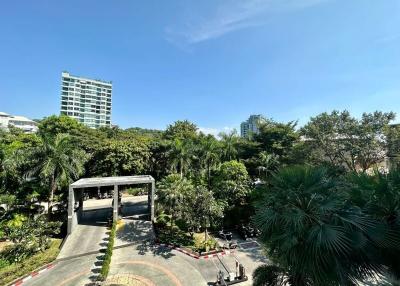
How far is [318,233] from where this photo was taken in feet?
21.5

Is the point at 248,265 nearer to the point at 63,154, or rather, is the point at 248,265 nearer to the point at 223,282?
the point at 223,282

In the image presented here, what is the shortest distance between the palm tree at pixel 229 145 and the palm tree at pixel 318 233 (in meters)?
28.8

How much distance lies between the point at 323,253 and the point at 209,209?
13.1 meters

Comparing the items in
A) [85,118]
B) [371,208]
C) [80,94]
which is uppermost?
[80,94]

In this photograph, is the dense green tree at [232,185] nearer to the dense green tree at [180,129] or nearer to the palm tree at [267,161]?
the palm tree at [267,161]

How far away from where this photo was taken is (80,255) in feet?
57.9

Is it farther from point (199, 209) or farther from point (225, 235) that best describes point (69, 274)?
point (225, 235)

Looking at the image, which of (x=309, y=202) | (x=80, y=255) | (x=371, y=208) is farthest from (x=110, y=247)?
(x=371, y=208)

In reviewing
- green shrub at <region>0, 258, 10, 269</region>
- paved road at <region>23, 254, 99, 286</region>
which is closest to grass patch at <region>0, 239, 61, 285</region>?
green shrub at <region>0, 258, 10, 269</region>

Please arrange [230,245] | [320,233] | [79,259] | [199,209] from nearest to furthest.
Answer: [320,233] → [79,259] → [199,209] → [230,245]

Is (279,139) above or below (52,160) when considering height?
above

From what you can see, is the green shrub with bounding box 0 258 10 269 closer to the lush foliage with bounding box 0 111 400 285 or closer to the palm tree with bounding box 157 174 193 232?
the lush foliage with bounding box 0 111 400 285

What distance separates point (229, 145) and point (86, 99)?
112631 millimetres

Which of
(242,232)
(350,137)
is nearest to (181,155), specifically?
(242,232)
